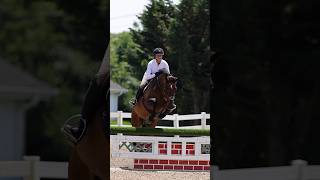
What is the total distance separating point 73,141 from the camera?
4.13 meters

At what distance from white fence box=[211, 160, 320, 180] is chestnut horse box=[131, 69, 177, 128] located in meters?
0.54

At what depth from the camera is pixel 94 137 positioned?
4.10 metres

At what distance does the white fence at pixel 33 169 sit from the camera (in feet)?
13.3

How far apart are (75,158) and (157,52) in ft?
2.88

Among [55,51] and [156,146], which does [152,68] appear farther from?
[55,51]

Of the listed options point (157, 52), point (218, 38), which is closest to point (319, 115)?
point (218, 38)

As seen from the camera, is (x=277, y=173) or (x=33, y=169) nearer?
(x=33, y=169)

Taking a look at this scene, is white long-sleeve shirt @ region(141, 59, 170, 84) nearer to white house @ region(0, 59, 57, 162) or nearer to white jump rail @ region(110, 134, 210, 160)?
white jump rail @ region(110, 134, 210, 160)

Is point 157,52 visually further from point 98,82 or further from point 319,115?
point 319,115

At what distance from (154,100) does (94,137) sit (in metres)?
0.46

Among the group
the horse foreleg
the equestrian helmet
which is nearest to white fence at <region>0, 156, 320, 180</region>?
the horse foreleg

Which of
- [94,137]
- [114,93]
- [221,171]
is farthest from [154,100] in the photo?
[221,171]

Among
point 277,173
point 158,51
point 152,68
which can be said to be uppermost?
point 158,51

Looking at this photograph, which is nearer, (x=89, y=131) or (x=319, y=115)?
(x=89, y=131)
